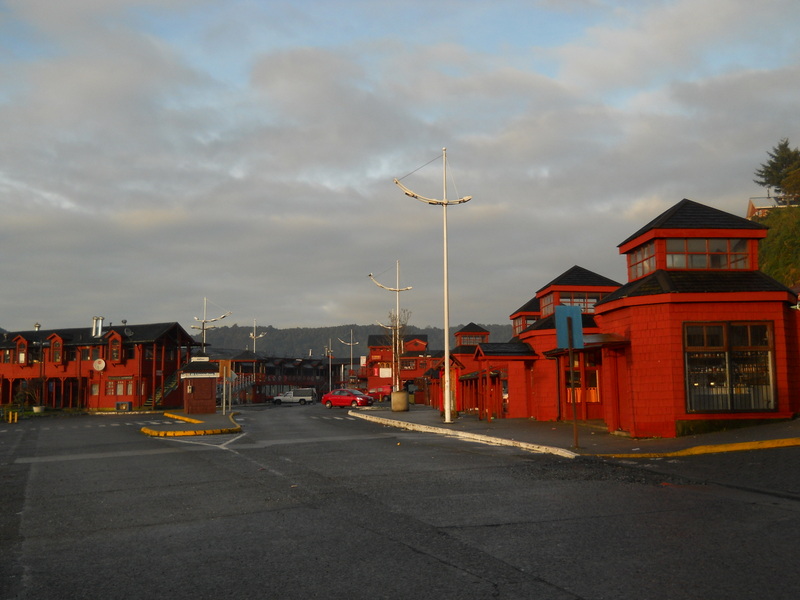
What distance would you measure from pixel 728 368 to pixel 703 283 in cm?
243

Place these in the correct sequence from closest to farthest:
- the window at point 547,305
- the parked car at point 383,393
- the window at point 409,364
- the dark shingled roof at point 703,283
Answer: the dark shingled roof at point 703,283 < the window at point 547,305 < the parked car at point 383,393 < the window at point 409,364

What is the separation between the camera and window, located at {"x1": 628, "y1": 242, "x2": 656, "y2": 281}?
21.5 metres

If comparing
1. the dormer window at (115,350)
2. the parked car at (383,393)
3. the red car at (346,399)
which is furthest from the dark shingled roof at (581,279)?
the parked car at (383,393)

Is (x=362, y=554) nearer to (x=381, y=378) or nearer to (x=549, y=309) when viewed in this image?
(x=549, y=309)

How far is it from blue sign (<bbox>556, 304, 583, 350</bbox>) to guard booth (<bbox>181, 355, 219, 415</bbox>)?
95.4ft

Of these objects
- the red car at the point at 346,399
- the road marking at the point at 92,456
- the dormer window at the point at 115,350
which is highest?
the dormer window at the point at 115,350

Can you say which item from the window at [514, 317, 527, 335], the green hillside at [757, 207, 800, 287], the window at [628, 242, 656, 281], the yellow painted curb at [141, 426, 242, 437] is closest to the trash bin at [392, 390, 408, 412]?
the window at [514, 317, 527, 335]

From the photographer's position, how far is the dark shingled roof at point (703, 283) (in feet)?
62.4

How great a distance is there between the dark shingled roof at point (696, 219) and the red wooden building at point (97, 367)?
55244mm

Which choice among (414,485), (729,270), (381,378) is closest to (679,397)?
(729,270)

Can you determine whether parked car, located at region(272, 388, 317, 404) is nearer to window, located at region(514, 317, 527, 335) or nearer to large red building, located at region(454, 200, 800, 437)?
window, located at region(514, 317, 527, 335)

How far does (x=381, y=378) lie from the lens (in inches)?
4390

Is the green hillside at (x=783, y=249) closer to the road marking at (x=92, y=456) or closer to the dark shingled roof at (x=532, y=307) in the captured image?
the dark shingled roof at (x=532, y=307)

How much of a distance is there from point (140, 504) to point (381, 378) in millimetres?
101718
